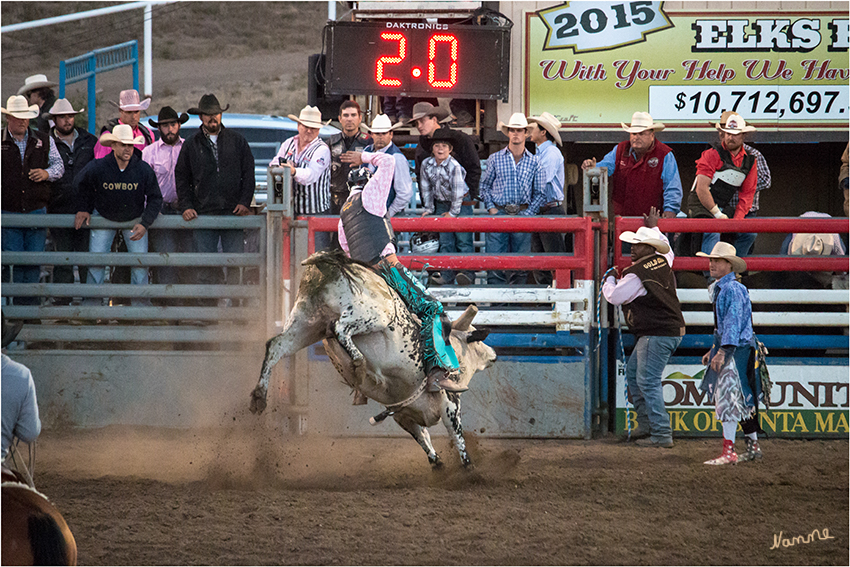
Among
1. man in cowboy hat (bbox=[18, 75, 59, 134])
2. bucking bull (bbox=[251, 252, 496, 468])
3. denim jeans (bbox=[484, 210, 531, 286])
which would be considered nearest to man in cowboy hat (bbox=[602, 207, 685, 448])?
Result: denim jeans (bbox=[484, 210, 531, 286])

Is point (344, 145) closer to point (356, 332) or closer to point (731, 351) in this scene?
point (356, 332)

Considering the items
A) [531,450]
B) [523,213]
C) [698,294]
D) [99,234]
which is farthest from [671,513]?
[99,234]

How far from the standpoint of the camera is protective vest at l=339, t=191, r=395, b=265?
22.0ft

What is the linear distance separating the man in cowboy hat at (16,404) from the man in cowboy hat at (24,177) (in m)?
4.59

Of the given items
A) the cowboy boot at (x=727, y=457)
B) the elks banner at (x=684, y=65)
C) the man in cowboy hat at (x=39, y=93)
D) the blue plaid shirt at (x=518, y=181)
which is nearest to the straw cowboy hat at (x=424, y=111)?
the blue plaid shirt at (x=518, y=181)

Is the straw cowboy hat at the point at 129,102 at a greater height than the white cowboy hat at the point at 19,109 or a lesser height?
greater

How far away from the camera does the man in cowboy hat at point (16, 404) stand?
429 cm

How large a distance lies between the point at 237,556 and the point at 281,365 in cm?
339

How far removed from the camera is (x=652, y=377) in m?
8.06

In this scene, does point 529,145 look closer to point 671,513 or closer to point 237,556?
point 671,513

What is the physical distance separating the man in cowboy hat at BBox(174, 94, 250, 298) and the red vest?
333 cm

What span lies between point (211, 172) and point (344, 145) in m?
1.20

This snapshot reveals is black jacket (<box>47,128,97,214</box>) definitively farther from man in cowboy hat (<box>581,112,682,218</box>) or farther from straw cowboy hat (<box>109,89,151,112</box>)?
man in cowboy hat (<box>581,112,682,218</box>)

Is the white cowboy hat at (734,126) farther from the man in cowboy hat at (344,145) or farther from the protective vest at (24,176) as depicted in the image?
the protective vest at (24,176)
